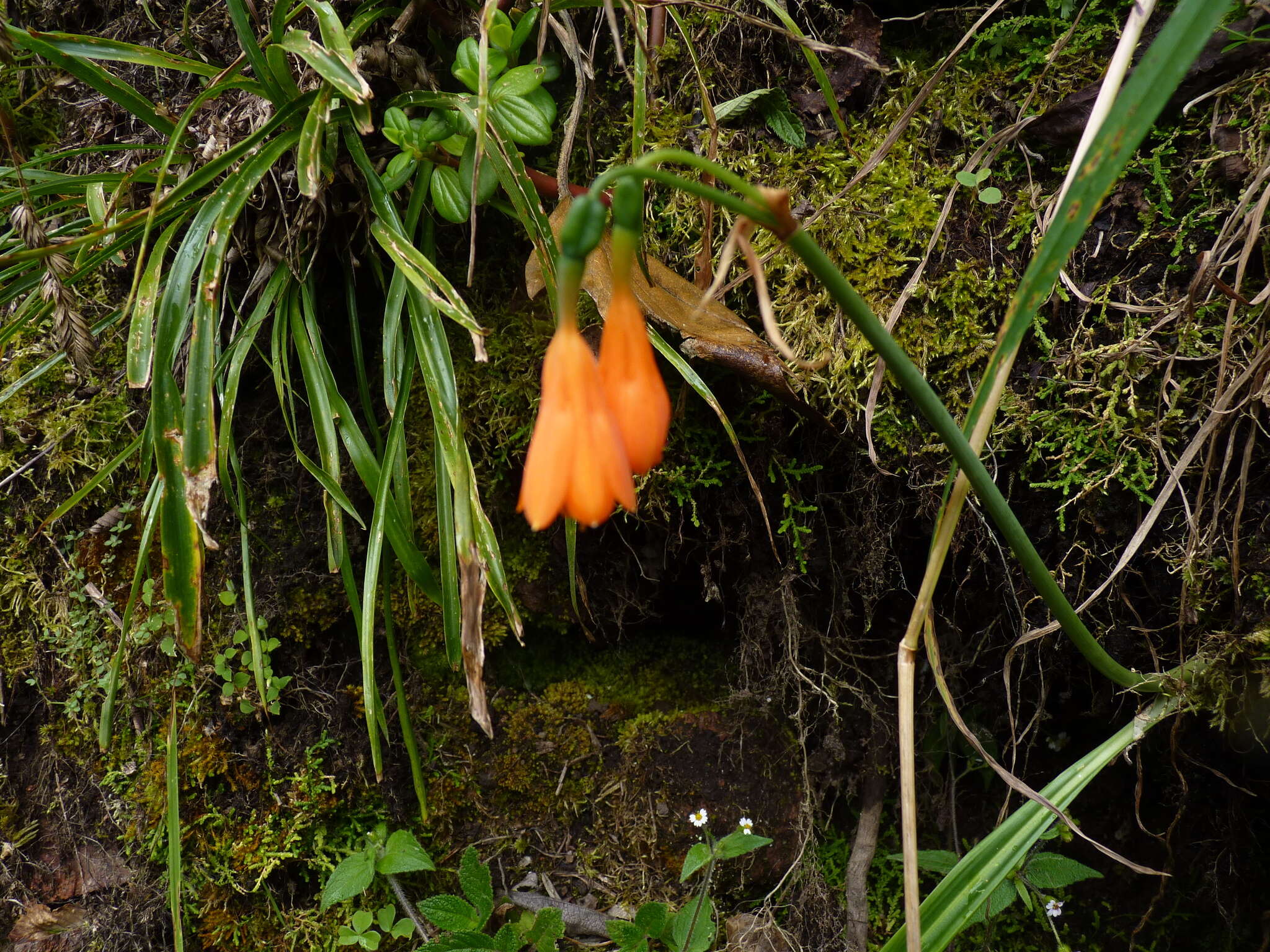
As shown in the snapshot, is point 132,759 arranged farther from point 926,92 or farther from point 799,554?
point 926,92

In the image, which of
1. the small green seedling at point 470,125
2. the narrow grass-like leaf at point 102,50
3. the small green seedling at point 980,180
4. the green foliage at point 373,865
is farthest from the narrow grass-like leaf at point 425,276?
the green foliage at point 373,865

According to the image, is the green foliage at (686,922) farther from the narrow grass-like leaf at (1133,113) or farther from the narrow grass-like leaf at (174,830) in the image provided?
the narrow grass-like leaf at (1133,113)

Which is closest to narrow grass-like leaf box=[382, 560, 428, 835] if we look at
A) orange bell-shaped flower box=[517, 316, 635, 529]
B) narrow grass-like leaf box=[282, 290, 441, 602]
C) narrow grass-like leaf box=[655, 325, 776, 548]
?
narrow grass-like leaf box=[282, 290, 441, 602]

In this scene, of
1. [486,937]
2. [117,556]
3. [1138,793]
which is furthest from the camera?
[117,556]

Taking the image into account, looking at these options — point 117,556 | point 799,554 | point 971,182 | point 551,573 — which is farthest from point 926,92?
point 117,556

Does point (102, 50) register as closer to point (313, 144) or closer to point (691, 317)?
point (313, 144)

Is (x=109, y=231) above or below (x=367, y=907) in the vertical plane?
above

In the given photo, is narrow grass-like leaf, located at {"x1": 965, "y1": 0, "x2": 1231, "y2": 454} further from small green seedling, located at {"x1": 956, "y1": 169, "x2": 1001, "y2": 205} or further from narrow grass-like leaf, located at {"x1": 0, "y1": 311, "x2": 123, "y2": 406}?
narrow grass-like leaf, located at {"x1": 0, "y1": 311, "x2": 123, "y2": 406}
